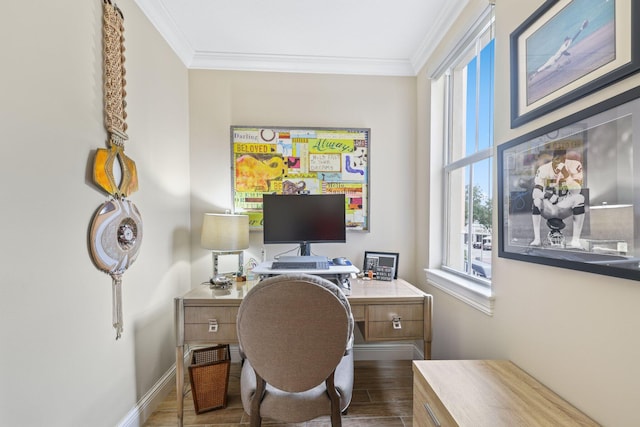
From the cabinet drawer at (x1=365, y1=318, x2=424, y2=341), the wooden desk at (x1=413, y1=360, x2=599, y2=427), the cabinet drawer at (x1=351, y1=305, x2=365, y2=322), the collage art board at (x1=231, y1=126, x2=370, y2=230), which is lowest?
the cabinet drawer at (x1=365, y1=318, x2=424, y2=341)

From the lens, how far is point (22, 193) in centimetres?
101

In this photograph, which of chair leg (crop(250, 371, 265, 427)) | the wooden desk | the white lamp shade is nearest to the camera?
the wooden desk

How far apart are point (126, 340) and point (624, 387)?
6.85 ft

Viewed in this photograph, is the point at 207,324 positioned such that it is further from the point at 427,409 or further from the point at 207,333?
the point at 427,409

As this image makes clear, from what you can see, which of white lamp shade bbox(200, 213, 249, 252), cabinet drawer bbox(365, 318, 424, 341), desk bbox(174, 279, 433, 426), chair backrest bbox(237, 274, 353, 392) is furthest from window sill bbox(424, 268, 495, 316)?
white lamp shade bbox(200, 213, 249, 252)

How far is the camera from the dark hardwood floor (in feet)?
5.53

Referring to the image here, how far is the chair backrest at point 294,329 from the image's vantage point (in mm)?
1118

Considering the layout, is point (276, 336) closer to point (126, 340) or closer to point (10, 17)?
point (126, 340)

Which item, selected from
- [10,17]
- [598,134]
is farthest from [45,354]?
[598,134]

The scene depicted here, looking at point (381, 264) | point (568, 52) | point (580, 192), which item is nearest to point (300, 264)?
point (381, 264)

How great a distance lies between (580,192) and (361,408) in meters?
1.69

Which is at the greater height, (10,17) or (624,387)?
(10,17)

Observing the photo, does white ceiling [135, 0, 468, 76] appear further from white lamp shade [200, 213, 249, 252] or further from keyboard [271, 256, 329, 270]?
keyboard [271, 256, 329, 270]

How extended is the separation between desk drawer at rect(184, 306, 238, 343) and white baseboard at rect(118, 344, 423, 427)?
509 millimetres
